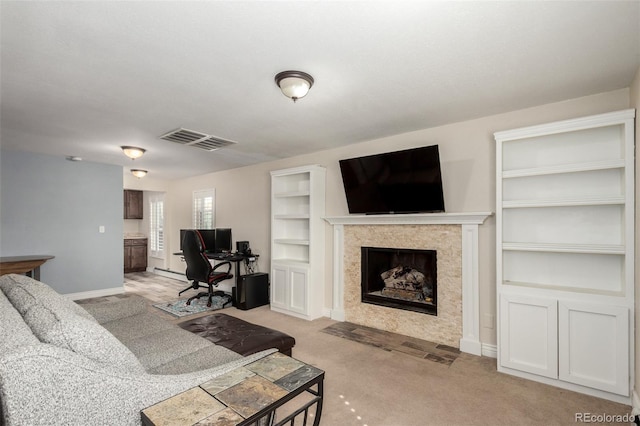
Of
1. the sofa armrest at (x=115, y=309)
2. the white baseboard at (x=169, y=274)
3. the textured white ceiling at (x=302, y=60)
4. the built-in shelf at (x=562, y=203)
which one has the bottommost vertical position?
the white baseboard at (x=169, y=274)

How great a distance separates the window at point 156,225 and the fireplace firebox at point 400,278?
19.8 feet

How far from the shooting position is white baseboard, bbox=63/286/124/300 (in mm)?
5323

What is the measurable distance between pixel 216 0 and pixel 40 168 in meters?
5.23

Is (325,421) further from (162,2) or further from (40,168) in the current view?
(40,168)

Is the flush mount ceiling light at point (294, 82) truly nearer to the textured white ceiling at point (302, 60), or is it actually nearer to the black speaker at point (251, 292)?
the textured white ceiling at point (302, 60)

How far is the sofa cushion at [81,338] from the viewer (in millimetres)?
1166

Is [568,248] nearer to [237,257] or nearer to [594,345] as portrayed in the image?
[594,345]

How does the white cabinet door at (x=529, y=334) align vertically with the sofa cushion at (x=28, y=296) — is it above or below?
below

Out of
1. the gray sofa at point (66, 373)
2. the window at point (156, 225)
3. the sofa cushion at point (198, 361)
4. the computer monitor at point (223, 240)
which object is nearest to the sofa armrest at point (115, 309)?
the gray sofa at point (66, 373)

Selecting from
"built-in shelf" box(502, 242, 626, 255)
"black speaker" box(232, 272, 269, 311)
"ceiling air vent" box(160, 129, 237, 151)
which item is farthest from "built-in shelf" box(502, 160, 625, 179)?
"black speaker" box(232, 272, 269, 311)

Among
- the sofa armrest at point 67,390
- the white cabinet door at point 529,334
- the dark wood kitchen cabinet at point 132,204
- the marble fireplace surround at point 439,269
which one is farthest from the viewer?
the dark wood kitchen cabinet at point 132,204

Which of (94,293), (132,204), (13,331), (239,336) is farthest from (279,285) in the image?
(132,204)

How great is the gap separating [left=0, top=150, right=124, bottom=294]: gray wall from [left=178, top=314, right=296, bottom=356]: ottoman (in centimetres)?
394

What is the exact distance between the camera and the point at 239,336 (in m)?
2.44
